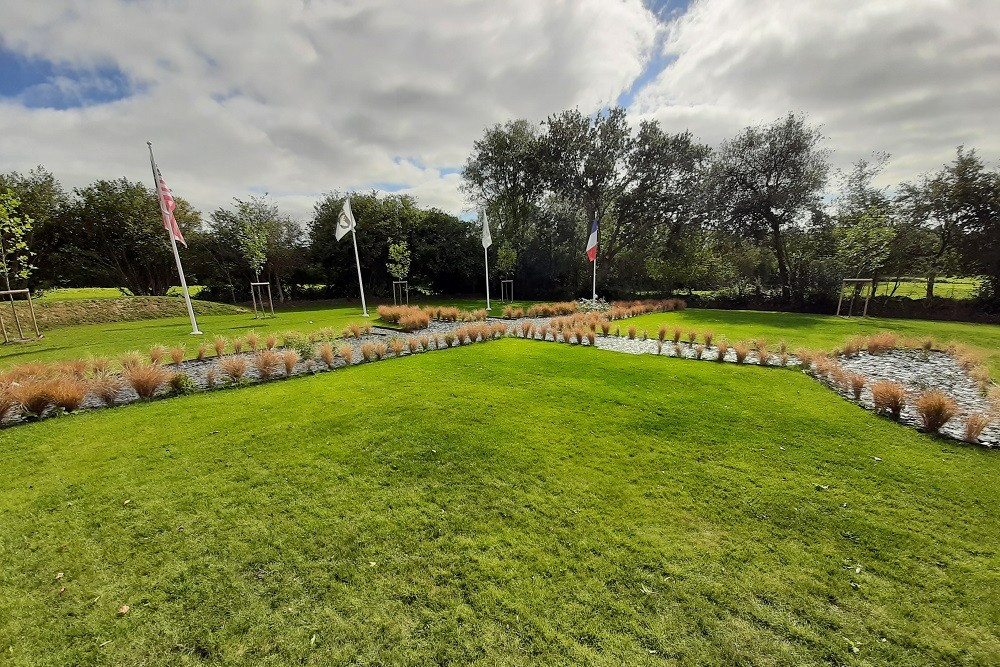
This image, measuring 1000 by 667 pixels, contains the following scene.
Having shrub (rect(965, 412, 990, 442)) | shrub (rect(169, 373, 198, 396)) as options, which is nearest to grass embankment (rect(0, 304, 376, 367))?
shrub (rect(169, 373, 198, 396))

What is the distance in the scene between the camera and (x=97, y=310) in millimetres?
17688

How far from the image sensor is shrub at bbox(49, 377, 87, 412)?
6328mm

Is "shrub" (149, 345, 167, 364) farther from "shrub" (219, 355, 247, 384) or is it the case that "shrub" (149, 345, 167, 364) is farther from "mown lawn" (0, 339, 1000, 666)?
"mown lawn" (0, 339, 1000, 666)

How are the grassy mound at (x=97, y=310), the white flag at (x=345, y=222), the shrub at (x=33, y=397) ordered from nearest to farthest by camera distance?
the shrub at (x=33, y=397) < the grassy mound at (x=97, y=310) < the white flag at (x=345, y=222)

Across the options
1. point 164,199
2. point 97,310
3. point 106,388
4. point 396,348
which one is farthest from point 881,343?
point 97,310

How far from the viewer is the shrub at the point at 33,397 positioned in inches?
240

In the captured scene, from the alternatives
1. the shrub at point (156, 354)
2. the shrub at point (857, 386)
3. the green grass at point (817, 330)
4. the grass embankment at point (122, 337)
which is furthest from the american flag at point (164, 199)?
the shrub at point (857, 386)

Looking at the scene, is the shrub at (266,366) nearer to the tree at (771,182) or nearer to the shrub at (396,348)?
the shrub at (396,348)

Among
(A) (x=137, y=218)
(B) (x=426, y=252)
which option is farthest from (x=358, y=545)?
(A) (x=137, y=218)

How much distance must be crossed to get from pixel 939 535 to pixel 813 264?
2741 cm

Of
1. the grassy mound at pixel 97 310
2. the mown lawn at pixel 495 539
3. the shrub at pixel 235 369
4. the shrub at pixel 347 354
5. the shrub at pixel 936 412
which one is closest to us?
the mown lawn at pixel 495 539

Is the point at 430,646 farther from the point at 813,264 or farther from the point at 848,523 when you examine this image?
the point at 813,264

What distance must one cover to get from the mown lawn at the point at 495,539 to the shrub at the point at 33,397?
0.54 m

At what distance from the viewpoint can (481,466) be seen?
4.69m
